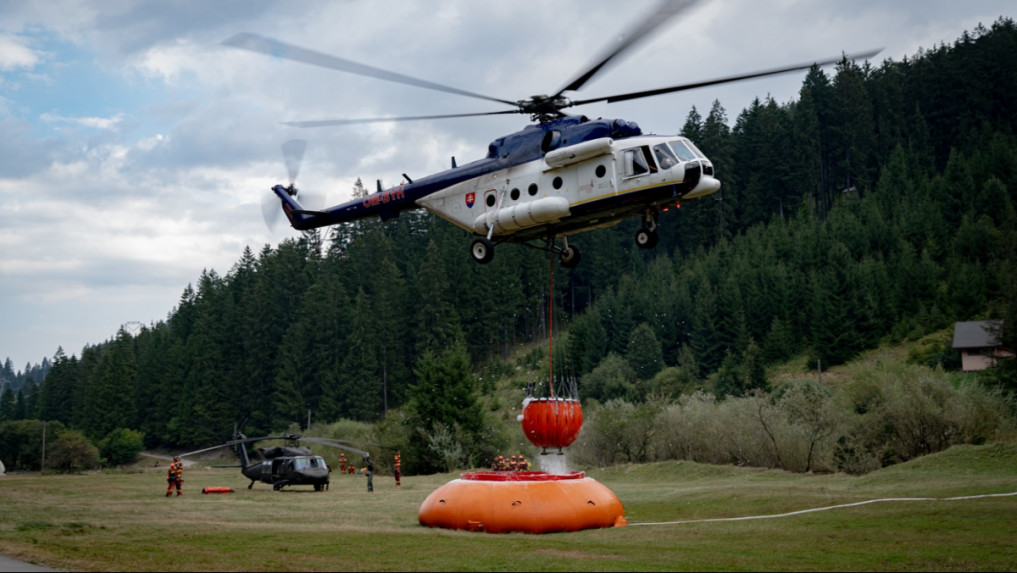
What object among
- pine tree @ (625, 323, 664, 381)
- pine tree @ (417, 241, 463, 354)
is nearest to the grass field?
pine tree @ (625, 323, 664, 381)

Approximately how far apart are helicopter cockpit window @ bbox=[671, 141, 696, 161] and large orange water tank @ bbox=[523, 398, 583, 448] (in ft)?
19.1

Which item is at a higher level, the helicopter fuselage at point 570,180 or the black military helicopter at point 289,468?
the helicopter fuselage at point 570,180

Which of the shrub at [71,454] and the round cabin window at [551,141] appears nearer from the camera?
the round cabin window at [551,141]

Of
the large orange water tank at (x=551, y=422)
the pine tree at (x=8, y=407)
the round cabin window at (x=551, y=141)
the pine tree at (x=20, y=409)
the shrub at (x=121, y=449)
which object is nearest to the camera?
the large orange water tank at (x=551, y=422)

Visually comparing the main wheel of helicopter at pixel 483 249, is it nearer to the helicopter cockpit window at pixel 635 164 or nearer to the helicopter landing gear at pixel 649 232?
the helicopter landing gear at pixel 649 232

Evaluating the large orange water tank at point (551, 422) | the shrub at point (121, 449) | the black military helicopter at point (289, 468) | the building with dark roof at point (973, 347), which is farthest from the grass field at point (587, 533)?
the shrub at point (121, 449)

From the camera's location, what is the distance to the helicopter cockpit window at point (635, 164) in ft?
62.7

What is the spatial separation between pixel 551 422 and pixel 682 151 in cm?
653

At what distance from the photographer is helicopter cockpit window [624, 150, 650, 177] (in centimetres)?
1911

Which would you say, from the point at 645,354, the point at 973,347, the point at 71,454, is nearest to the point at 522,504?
the point at 973,347

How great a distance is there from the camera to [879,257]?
81188mm

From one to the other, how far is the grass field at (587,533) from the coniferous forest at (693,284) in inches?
1598

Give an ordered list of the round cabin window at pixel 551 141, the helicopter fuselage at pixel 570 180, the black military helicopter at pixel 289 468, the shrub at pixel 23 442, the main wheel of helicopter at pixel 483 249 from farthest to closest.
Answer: the shrub at pixel 23 442, the black military helicopter at pixel 289 468, the main wheel of helicopter at pixel 483 249, the round cabin window at pixel 551 141, the helicopter fuselage at pixel 570 180

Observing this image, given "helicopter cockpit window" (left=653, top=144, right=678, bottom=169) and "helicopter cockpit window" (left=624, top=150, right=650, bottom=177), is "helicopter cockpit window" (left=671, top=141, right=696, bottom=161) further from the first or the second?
"helicopter cockpit window" (left=624, top=150, right=650, bottom=177)
